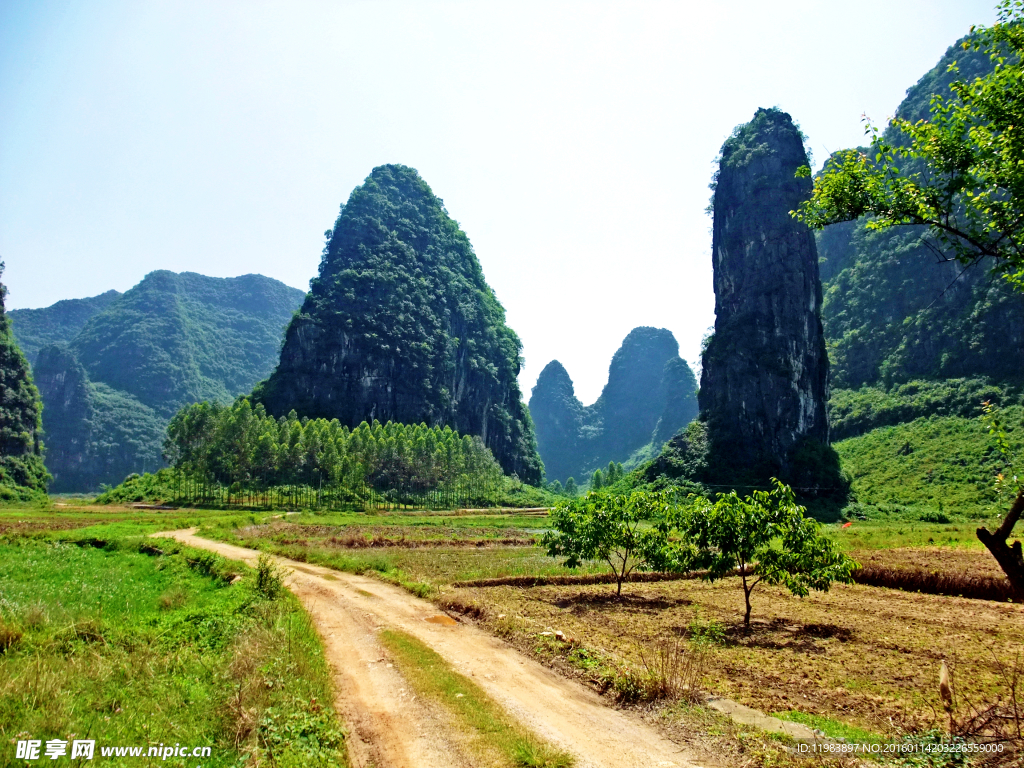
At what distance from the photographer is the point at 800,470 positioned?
7412 cm

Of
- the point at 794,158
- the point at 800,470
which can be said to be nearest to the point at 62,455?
the point at 800,470

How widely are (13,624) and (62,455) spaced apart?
16320 cm

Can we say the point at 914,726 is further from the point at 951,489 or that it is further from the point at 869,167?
the point at 951,489

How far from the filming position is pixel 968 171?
7.01 m

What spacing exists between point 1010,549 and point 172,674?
11.0 meters

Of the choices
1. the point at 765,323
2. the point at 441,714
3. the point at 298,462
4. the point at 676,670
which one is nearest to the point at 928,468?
the point at 765,323

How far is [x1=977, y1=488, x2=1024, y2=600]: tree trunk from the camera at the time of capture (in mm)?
5387

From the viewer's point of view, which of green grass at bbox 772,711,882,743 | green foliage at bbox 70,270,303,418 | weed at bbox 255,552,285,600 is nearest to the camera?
green grass at bbox 772,711,882,743

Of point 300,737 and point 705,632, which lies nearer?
point 300,737

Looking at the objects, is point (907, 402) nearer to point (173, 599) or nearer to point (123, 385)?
point (173, 599)

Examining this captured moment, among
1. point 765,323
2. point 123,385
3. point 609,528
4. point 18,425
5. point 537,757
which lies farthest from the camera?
point 123,385

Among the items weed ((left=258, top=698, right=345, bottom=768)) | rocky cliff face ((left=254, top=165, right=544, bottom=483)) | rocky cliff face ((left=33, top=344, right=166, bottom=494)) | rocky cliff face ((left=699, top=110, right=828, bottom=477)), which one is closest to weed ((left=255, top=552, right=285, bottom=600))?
→ weed ((left=258, top=698, right=345, bottom=768))

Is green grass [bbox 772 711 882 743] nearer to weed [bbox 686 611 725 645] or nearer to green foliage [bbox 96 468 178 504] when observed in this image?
weed [bbox 686 611 725 645]

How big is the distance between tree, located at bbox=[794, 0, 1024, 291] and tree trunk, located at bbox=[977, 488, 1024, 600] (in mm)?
2759
